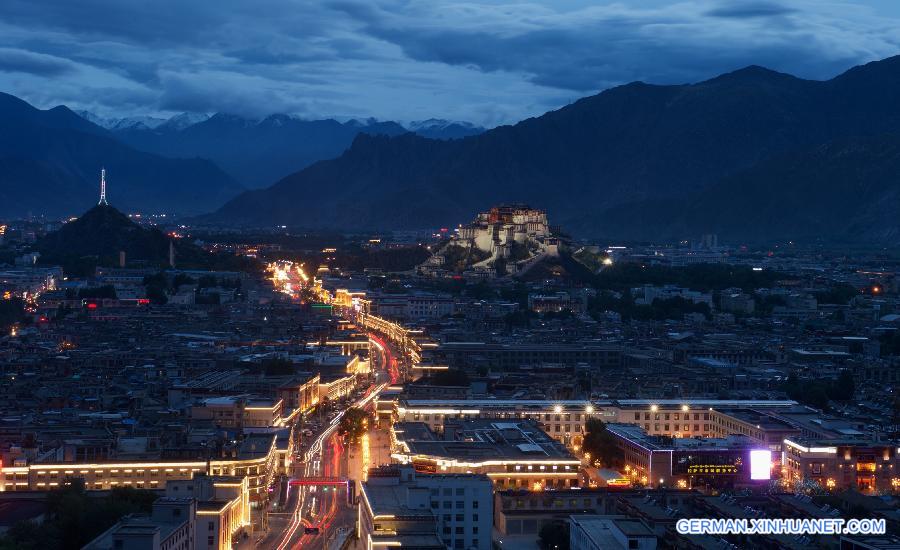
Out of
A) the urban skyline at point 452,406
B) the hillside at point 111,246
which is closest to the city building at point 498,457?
the urban skyline at point 452,406

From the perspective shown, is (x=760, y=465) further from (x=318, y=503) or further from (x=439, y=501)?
(x=318, y=503)

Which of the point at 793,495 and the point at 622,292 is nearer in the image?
the point at 793,495

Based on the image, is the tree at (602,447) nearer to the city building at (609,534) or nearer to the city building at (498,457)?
the city building at (498,457)

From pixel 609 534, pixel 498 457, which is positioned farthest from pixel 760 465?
pixel 609 534

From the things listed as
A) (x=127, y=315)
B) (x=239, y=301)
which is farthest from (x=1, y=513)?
(x=239, y=301)

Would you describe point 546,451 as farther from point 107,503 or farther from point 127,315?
point 127,315

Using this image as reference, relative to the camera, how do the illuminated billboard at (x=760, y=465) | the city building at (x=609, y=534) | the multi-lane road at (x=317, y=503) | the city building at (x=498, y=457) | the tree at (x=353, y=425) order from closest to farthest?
the city building at (x=609, y=534)
the multi-lane road at (x=317, y=503)
the city building at (x=498, y=457)
the illuminated billboard at (x=760, y=465)
the tree at (x=353, y=425)
